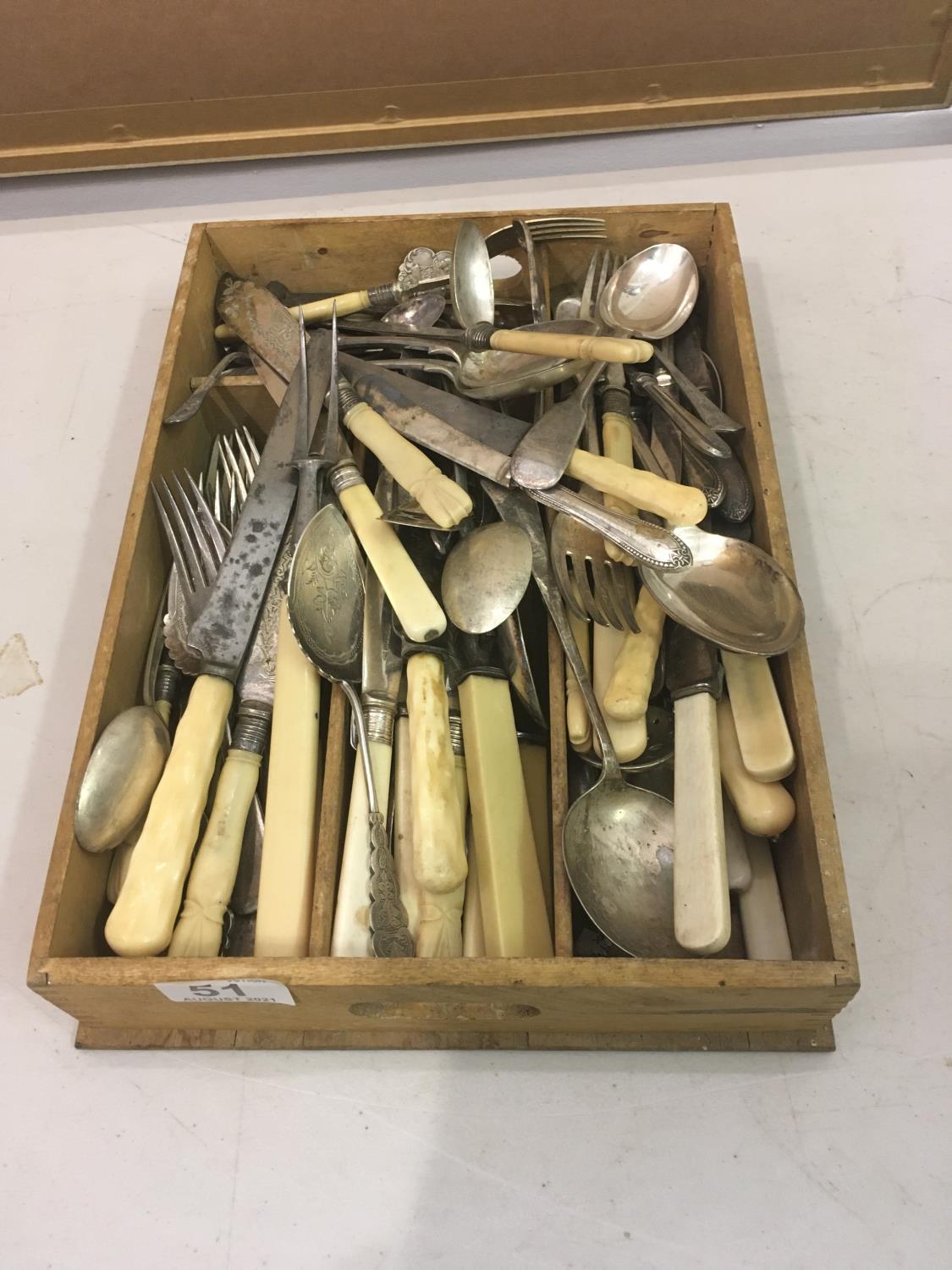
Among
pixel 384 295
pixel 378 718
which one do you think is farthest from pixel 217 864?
pixel 384 295

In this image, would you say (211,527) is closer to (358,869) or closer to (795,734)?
(358,869)

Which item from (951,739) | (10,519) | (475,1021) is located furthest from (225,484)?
(951,739)

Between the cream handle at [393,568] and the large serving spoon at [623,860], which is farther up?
the cream handle at [393,568]

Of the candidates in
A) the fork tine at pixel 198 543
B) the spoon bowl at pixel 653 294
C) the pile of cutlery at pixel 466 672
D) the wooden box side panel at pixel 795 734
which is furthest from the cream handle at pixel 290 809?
the spoon bowl at pixel 653 294

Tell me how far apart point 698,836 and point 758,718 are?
0.11m

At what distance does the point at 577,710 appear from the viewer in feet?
2.41

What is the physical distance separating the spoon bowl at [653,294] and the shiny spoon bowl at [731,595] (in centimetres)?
28

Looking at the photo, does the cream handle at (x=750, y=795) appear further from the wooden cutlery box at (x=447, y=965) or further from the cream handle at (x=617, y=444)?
the cream handle at (x=617, y=444)

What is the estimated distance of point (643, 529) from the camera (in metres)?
0.73

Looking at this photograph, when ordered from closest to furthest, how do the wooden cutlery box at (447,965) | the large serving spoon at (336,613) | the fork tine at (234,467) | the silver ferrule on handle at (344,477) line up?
the wooden cutlery box at (447,965), the large serving spoon at (336,613), the silver ferrule on handle at (344,477), the fork tine at (234,467)

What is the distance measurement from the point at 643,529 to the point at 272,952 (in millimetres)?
398

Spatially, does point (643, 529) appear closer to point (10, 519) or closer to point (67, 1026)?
point (67, 1026)

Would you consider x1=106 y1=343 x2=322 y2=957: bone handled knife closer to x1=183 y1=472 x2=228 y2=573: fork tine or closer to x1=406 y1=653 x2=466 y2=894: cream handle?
x1=183 y1=472 x2=228 y2=573: fork tine

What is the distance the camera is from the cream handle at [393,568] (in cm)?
72
